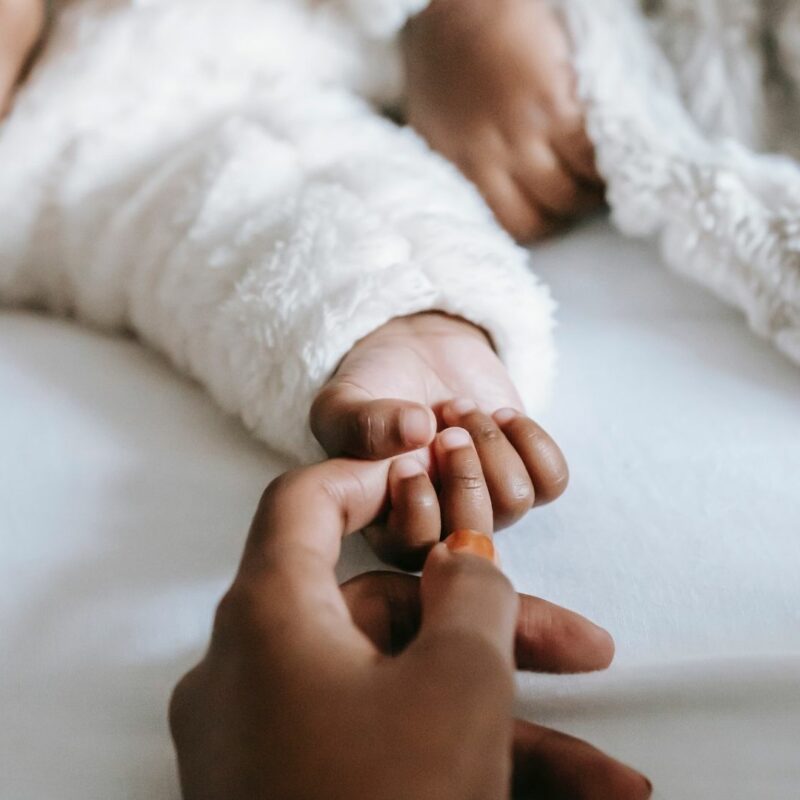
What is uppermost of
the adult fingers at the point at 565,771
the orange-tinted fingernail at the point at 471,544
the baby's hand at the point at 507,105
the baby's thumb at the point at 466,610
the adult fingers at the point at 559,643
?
the baby's hand at the point at 507,105

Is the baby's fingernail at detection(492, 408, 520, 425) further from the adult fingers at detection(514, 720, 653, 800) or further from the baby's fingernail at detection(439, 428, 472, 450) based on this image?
the adult fingers at detection(514, 720, 653, 800)

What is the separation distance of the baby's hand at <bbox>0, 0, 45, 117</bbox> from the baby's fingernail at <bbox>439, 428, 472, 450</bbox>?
1.47ft

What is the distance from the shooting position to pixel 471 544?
347mm

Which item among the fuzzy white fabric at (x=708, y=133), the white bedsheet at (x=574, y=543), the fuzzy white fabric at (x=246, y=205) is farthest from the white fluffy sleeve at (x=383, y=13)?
the white bedsheet at (x=574, y=543)

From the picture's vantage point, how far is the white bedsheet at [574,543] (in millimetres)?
325

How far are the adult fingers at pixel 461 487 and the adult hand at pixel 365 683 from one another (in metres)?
0.03

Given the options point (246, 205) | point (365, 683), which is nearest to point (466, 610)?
point (365, 683)

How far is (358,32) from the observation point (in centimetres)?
64

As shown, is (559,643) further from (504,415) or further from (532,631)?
(504,415)

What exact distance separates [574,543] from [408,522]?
86mm

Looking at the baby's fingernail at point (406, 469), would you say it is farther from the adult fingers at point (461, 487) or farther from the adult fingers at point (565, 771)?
the adult fingers at point (565, 771)

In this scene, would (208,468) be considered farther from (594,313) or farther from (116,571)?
(594,313)

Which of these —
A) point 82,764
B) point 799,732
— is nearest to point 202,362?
point 82,764

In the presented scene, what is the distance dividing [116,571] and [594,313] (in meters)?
0.33
